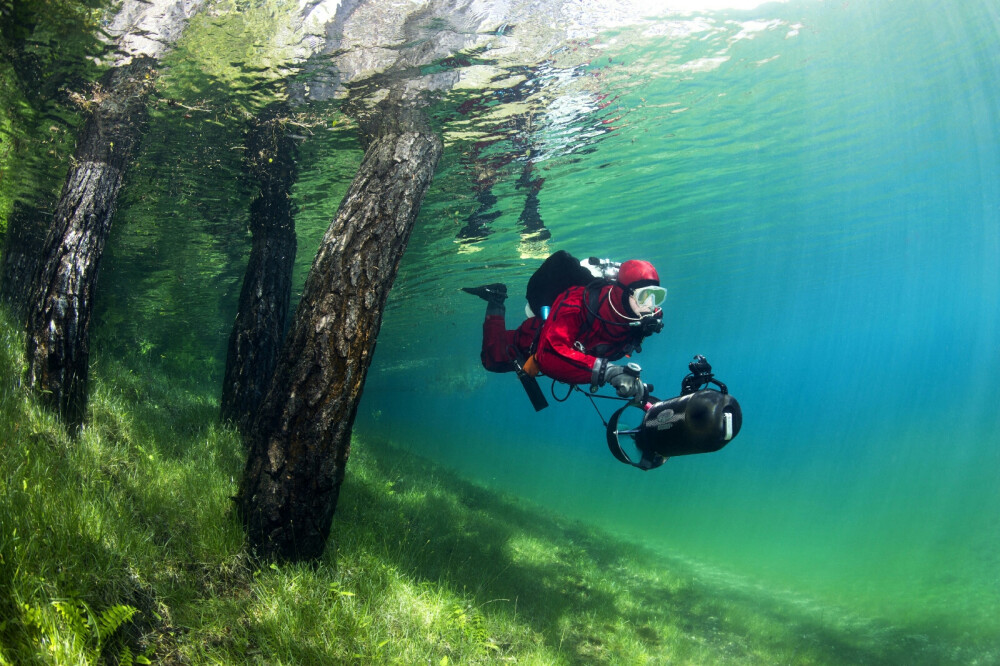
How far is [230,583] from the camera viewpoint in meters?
3.05

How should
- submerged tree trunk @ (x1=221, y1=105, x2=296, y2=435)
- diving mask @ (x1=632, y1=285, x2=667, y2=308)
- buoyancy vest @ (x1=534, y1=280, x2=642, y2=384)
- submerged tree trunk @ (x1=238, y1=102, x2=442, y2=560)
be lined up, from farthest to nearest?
submerged tree trunk @ (x1=221, y1=105, x2=296, y2=435)
buoyancy vest @ (x1=534, y1=280, x2=642, y2=384)
diving mask @ (x1=632, y1=285, x2=667, y2=308)
submerged tree trunk @ (x1=238, y1=102, x2=442, y2=560)

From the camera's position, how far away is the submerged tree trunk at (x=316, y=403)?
3350 mm

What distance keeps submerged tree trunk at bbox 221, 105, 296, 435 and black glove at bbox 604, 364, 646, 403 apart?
3696 millimetres

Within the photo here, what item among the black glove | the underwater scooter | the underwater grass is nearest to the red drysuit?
the black glove

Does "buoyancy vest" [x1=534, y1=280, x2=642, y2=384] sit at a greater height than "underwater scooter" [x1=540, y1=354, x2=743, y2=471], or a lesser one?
Result: greater

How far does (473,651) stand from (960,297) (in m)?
54.7

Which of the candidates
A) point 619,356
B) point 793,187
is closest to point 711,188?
point 793,187

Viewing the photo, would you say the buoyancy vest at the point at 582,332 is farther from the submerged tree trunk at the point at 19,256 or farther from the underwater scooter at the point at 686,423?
the submerged tree trunk at the point at 19,256

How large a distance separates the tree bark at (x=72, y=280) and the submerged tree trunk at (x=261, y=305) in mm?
1611

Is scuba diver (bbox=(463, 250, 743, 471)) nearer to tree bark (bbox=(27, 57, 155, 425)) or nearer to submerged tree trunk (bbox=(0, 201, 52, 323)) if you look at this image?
tree bark (bbox=(27, 57, 155, 425))

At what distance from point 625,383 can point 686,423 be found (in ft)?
2.27

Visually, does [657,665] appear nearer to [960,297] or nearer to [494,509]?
[494,509]

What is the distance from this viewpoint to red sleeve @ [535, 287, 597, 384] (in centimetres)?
460

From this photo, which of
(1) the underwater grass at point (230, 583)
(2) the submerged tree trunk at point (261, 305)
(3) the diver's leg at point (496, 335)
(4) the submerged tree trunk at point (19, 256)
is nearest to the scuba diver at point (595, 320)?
(3) the diver's leg at point (496, 335)
